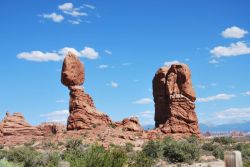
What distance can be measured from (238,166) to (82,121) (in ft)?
140

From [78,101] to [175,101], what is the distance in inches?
401

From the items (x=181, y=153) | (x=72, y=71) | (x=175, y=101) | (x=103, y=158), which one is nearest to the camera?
(x=103, y=158)

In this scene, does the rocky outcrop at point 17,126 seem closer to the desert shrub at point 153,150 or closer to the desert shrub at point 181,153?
the desert shrub at point 153,150

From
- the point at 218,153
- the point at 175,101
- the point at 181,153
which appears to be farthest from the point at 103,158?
the point at 175,101

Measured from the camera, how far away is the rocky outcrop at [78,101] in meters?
46.9

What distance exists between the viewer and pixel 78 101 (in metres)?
47.8

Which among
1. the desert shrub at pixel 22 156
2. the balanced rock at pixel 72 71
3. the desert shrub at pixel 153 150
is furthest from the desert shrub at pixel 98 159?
the balanced rock at pixel 72 71

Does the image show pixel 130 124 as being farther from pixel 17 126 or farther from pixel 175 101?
pixel 17 126

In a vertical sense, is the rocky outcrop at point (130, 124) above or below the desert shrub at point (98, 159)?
above

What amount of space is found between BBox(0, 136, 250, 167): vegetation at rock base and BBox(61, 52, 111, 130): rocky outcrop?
6484 millimetres

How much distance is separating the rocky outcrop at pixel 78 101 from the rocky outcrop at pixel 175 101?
631 centimetres

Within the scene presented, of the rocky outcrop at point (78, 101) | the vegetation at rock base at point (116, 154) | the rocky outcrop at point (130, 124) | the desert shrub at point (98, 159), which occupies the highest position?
the rocky outcrop at point (78, 101)

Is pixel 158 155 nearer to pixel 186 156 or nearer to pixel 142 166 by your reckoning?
pixel 186 156

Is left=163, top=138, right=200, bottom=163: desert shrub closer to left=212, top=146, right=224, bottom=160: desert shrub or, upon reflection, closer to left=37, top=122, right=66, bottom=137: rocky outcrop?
left=212, top=146, right=224, bottom=160: desert shrub
